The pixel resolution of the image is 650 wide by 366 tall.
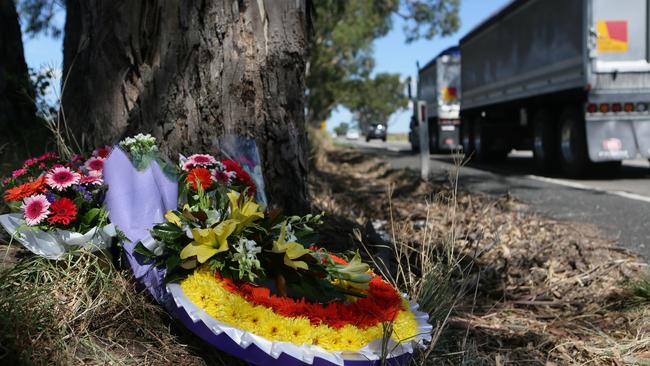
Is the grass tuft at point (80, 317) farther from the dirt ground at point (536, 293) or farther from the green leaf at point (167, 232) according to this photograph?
the dirt ground at point (536, 293)

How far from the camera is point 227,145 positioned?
3.59 m

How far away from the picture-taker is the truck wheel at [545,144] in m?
13.0

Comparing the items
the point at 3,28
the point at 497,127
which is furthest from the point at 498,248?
the point at 497,127

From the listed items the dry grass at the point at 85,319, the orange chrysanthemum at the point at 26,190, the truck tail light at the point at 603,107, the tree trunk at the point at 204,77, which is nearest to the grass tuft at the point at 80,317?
the dry grass at the point at 85,319

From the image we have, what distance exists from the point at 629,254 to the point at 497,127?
12.7m

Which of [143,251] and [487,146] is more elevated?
[143,251]

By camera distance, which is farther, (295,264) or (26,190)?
(26,190)

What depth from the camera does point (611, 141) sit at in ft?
36.4

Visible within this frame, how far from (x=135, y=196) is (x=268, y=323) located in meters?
0.90

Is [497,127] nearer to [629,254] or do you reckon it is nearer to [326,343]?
[629,254]

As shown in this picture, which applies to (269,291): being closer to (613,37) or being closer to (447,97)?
(613,37)

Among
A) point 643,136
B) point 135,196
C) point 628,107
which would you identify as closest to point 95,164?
point 135,196

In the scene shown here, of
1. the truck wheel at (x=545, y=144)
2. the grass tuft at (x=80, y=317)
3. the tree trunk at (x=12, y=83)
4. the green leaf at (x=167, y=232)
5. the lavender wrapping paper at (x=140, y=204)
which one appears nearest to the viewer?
the grass tuft at (x=80, y=317)

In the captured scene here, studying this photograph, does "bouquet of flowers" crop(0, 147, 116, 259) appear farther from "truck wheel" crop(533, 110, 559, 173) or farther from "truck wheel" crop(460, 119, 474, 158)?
"truck wheel" crop(460, 119, 474, 158)
